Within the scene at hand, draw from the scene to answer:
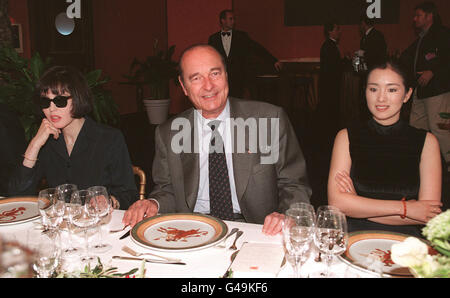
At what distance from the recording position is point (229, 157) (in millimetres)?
2396

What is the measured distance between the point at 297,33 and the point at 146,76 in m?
Answer: 5.14

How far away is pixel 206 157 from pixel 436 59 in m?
4.46

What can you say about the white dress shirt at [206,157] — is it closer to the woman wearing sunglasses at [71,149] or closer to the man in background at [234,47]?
the woman wearing sunglasses at [71,149]

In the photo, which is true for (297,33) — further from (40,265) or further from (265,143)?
(40,265)

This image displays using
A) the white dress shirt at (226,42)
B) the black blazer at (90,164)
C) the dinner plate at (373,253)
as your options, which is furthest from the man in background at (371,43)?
the dinner plate at (373,253)

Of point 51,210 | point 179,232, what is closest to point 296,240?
point 179,232

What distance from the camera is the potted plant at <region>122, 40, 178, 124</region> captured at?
29.2ft

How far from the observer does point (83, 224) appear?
158cm

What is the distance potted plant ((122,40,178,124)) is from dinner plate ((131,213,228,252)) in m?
7.38

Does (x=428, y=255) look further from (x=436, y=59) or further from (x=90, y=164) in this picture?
(x=436, y=59)

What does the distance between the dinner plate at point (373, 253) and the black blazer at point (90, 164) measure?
4.87 ft

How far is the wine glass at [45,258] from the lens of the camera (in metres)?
1.22
